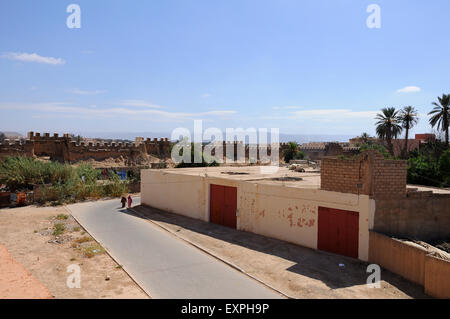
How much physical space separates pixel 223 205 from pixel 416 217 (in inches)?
328

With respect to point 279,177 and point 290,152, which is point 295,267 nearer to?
point 279,177

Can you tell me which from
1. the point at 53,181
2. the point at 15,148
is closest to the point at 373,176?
the point at 53,181

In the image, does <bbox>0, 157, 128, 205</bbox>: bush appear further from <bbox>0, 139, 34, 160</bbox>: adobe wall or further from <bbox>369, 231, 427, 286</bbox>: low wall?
<bbox>369, 231, 427, 286</bbox>: low wall

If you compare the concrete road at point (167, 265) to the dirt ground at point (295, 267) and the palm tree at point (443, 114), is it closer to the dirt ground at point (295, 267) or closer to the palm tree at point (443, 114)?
the dirt ground at point (295, 267)

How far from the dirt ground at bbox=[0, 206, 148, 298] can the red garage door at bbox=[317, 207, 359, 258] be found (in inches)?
270

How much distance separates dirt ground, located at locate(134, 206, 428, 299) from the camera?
867 centimetres

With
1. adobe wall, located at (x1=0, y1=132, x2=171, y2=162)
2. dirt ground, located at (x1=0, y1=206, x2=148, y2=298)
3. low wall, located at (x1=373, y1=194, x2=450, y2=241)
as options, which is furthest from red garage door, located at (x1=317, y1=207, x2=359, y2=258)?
adobe wall, located at (x1=0, y1=132, x2=171, y2=162)

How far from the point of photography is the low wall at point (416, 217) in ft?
35.5

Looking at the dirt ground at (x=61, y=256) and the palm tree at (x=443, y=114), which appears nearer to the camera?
the dirt ground at (x=61, y=256)

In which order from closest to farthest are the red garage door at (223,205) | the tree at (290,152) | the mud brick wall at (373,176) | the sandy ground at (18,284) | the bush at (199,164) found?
the sandy ground at (18,284) → the mud brick wall at (373,176) → the red garage door at (223,205) → the bush at (199,164) → the tree at (290,152)

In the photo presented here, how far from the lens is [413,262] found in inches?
365

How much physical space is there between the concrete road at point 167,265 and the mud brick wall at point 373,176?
4.86 meters

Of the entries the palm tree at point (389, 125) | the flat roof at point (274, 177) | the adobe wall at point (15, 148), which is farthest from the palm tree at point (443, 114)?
the adobe wall at point (15, 148)
